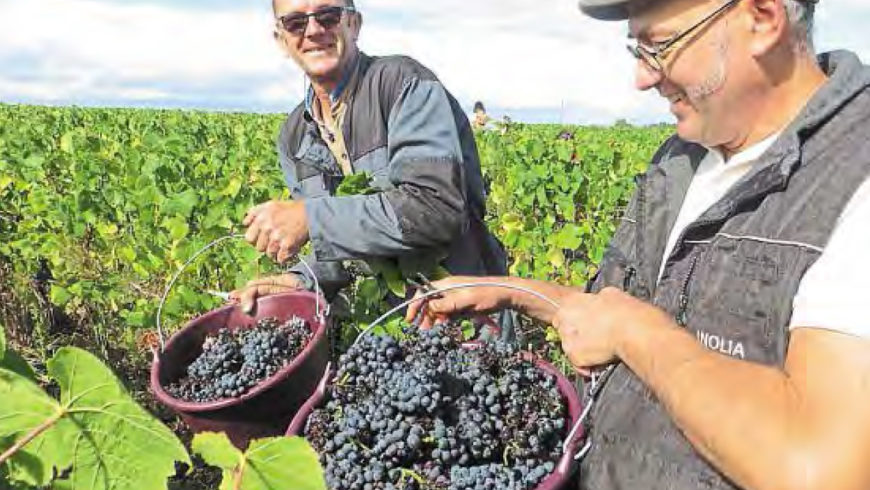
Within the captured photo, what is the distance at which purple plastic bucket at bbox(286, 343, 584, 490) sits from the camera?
1.65 meters

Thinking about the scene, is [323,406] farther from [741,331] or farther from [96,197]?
[96,197]

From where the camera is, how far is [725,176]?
183cm

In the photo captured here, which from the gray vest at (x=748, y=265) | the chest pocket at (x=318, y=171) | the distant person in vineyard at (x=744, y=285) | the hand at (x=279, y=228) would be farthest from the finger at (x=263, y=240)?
the gray vest at (x=748, y=265)

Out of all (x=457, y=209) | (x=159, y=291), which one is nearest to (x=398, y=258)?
(x=457, y=209)

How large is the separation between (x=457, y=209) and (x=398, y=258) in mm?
231

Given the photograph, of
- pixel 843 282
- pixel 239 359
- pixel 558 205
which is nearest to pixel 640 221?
pixel 843 282

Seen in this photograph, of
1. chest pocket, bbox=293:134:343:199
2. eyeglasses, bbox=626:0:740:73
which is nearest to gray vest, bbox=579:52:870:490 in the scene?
eyeglasses, bbox=626:0:740:73

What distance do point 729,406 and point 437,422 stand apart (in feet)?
1.91

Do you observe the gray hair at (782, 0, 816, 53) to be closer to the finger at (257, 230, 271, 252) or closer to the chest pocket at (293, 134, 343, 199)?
the finger at (257, 230, 271, 252)

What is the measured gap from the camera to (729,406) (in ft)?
4.32

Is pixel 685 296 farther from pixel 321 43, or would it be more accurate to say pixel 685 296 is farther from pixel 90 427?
pixel 321 43

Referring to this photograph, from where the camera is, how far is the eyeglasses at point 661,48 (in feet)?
5.21

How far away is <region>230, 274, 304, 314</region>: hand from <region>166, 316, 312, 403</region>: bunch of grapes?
100 mm

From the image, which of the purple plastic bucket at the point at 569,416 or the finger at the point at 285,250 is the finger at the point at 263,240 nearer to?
the finger at the point at 285,250
